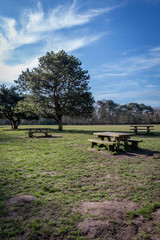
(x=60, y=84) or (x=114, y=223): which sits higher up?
(x=60, y=84)

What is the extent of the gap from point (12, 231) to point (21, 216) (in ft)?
1.17

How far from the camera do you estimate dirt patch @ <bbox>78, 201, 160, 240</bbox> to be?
2.27 metres

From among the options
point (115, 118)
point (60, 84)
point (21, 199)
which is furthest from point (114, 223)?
point (115, 118)

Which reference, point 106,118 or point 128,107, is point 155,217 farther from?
point 128,107

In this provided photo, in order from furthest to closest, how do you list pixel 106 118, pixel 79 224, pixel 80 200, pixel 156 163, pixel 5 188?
1. pixel 106 118
2. pixel 156 163
3. pixel 5 188
4. pixel 80 200
5. pixel 79 224

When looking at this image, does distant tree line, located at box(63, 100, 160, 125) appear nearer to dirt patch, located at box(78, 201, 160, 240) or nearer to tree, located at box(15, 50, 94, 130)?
tree, located at box(15, 50, 94, 130)

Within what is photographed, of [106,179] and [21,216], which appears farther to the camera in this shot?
[106,179]

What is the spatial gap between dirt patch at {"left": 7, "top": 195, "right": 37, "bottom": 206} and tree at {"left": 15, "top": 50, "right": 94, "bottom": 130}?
2009cm

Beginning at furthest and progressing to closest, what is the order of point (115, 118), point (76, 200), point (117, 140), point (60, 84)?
1. point (115, 118)
2. point (60, 84)
3. point (117, 140)
4. point (76, 200)

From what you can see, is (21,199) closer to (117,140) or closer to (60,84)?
(117,140)

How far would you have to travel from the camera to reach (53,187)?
3764 mm

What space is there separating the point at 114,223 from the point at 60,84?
79.1 ft

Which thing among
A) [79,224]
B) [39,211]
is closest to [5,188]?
[39,211]

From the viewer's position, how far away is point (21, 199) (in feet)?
10.5
